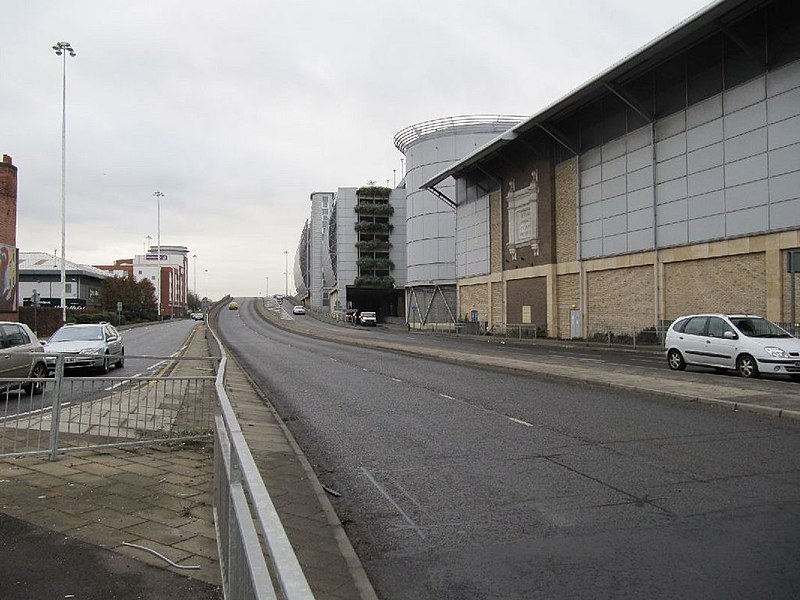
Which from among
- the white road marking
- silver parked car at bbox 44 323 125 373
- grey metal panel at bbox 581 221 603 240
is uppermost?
grey metal panel at bbox 581 221 603 240

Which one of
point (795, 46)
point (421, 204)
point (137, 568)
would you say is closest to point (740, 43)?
point (795, 46)

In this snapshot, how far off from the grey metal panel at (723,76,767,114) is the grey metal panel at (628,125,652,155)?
17.5 ft

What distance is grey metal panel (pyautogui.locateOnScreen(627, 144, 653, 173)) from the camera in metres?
33.8

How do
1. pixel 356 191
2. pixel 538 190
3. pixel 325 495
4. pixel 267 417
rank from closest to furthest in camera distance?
pixel 325 495, pixel 267 417, pixel 538 190, pixel 356 191

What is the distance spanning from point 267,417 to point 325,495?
5.23 metres

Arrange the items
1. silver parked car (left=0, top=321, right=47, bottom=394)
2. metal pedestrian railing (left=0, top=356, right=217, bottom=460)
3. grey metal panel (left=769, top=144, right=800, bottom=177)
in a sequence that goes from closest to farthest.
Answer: metal pedestrian railing (left=0, top=356, right=217, bottom=460)
silver parked car (left=0, top=321, right=47, bottom=394)
grey metal panel (left=769, top=144, right=800, bottom=177)

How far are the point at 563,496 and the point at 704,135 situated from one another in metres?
28.1

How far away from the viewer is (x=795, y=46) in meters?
25.3

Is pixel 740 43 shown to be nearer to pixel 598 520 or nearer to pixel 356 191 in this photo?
pixel 598 520

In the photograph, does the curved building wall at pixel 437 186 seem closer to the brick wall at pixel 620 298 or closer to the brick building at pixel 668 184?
the brick building at pixel 668 184

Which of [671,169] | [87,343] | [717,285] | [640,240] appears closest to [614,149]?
[671,169]

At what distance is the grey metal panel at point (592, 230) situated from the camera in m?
38.1

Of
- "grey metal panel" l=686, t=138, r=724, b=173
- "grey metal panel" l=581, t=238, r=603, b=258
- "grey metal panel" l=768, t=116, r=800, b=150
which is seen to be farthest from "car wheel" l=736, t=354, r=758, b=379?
"grey metal panel" l=581, t=238, r=603, b=258

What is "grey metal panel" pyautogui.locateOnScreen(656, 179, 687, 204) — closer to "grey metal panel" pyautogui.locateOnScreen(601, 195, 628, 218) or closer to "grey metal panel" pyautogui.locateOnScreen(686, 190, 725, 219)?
"grey metal panel" pyautogui.locateOnScreen(686, 190, 725, 219)
